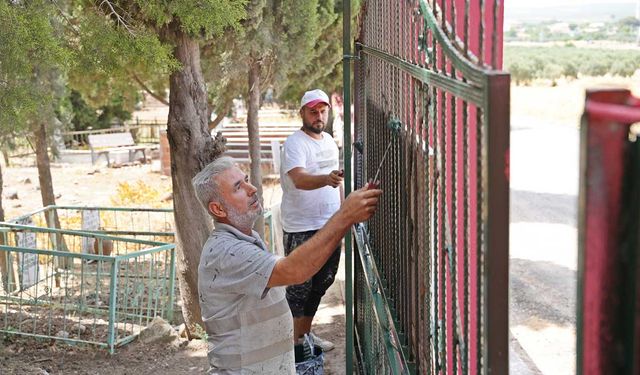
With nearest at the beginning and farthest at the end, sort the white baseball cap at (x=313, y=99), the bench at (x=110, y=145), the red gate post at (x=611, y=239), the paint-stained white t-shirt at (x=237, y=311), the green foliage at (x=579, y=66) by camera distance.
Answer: the red gate post at (x=611, y=239)
the paint-stained white t-shirt at (x=237, y=311)
the white baseball cap at (x=313, y=99)
the green foliage at (x=579, y=66)
the bench at (x=110, y=145)

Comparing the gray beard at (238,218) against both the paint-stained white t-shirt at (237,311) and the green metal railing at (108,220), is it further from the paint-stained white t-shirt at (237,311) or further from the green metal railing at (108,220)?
the green metal railing at (108,220)

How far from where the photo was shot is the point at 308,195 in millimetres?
6543

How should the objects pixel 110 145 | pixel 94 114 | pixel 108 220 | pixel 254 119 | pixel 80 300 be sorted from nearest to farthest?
pixel 80 300, pixel 254 119, pixel 108 220, pixel 110 145, pixel 94 114

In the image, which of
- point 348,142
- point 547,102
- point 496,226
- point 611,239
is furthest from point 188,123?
point 547,102

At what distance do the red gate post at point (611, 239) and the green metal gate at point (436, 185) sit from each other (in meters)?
0.50

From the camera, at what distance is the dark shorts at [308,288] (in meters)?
6.48

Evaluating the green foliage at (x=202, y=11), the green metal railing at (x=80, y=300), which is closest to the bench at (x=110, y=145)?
the green metal railing at (x=80, y=300)

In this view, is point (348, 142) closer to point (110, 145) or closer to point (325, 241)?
point (325, 241)

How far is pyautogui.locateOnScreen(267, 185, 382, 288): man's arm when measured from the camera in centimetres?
308

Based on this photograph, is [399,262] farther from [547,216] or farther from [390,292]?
[547,216]

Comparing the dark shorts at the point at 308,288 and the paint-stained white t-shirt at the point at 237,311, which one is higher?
the paint-stained white t-shirt at the point at 237,311

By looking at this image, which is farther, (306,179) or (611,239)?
(306,179)

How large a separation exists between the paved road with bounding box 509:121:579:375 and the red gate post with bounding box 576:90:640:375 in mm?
322

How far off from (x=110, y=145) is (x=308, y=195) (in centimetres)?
2517
